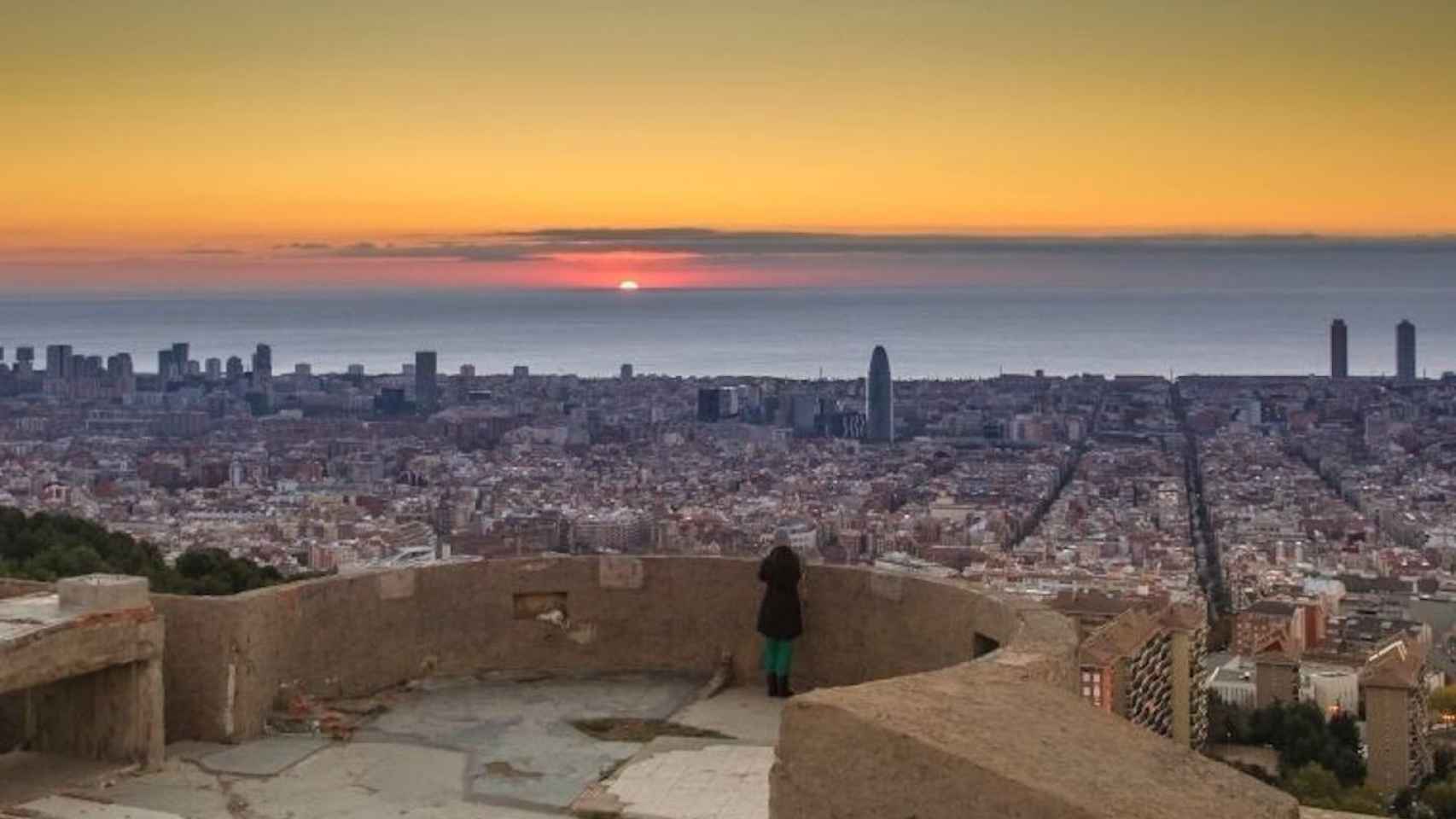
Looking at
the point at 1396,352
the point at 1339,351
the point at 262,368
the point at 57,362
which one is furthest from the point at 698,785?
the point at 1396,352

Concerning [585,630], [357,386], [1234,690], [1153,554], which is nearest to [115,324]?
[357,386]

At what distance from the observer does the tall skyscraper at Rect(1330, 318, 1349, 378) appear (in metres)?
131

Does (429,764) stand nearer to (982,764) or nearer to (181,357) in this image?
(982,764)

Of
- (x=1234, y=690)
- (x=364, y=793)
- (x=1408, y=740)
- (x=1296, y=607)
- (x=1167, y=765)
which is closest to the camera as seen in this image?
(x=1167, y=765)

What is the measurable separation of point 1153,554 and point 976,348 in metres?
132

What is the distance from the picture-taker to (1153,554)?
216 feet

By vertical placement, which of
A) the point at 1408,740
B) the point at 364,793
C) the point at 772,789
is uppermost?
the point at 772,789

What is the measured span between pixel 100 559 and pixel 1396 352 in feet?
420

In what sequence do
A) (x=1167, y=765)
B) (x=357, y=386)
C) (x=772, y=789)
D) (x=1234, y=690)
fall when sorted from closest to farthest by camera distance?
(x=1167, y=765), (x=772, y=789), (x=1234, y=690), (x=357, y=386)

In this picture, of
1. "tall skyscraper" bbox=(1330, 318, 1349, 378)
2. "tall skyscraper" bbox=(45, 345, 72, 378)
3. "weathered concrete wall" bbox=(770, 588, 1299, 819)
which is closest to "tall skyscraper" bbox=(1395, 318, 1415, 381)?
"tall skyscraper" bbox=(1330, 318, 1349, 378)

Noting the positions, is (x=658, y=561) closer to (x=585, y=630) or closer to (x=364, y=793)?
(x=585, y=630)

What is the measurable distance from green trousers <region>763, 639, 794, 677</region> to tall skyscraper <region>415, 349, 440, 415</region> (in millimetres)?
82815

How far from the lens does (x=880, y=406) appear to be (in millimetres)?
97875

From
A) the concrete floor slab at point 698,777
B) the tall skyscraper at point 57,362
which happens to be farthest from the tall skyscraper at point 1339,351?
the concrete floor slab at point 698,777
